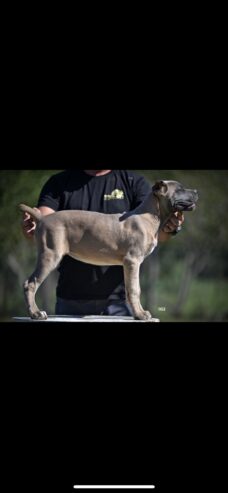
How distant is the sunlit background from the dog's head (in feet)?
1.20

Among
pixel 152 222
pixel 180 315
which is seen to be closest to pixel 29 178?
pixel 152 222

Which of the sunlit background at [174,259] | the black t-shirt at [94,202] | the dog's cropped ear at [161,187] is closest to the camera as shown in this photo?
the dog's cropped ear at [161,187]

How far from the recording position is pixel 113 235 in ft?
8.95

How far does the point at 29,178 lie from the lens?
3094mm

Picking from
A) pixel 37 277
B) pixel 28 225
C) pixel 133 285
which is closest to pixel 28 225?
pixel 28 225

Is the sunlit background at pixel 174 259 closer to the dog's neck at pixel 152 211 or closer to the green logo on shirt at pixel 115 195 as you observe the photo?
the green logo on shirt at pixel 115 195

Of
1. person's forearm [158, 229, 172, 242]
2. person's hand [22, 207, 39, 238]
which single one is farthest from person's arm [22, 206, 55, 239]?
person's forearm [158, 229, 172, 242]

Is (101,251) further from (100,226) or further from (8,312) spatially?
(8,312)

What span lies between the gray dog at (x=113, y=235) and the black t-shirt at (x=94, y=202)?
0.18 metres

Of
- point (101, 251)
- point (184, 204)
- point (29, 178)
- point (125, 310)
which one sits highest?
point (29, 178)

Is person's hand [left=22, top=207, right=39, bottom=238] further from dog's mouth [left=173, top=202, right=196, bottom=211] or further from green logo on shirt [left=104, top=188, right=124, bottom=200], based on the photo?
dog's mouth [left=173, top=202, right=196, bottom=211]

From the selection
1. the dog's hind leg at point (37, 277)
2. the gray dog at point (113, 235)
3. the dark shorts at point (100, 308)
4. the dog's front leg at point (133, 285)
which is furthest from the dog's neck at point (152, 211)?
the dark shorts at point (100, 308)

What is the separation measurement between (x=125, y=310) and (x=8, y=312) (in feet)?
2.55

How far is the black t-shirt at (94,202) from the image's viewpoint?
9.66ft
